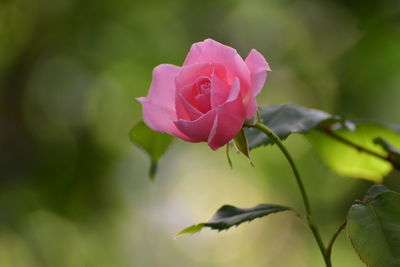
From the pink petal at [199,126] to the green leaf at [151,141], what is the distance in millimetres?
250

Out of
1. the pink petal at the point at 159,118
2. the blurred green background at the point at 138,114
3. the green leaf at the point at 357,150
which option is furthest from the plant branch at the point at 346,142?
the blurred green background at the point at 138,114

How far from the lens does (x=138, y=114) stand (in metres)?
3.40

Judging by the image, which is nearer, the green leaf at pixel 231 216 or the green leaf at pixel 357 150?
the green leaf at pixel 231 216

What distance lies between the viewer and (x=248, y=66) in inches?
19.1

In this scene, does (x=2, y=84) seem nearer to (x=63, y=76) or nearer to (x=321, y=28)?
(x=63, y=76)

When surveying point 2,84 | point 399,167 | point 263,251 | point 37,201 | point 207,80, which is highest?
point 207,80

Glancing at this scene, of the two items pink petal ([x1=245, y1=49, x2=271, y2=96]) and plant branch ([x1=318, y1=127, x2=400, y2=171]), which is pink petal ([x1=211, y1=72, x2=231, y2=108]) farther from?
plant branch ([x1=318, y1=127, x2=400, y2=171])

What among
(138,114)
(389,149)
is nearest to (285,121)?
(389,149)

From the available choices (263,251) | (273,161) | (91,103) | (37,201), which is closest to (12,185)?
(37,201)

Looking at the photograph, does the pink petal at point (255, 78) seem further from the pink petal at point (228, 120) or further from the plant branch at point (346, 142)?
the plant branch at point (346, 142)

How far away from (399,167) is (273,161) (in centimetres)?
244

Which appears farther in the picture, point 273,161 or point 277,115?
point 273,161

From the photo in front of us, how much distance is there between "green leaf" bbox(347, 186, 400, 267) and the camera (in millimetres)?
434

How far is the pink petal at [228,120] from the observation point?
1.49 ft
